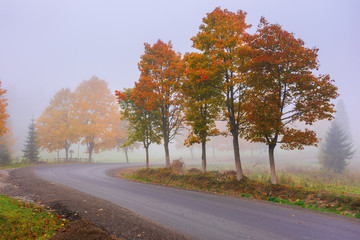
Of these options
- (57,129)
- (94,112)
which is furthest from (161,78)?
(57,129)

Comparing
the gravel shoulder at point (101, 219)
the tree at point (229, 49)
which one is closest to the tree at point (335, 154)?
the tree at point (229, 49)

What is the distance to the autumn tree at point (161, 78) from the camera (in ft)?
56.1

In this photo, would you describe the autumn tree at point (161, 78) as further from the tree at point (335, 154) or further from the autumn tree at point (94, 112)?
the tree at point (335, 154)

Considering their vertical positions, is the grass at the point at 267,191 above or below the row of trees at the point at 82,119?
below

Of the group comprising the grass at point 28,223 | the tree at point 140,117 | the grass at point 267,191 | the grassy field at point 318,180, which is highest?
the tree at point 140,117

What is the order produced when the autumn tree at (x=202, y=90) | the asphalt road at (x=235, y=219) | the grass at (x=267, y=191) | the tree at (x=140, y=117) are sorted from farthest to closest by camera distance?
the tree at (x=140, y=117)
the autumn tree at (x=202, y=90)
the grass at (x=267, y=191)
the asphalt road at (x=235, y=219)

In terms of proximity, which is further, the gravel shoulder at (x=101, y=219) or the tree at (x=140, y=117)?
the tree at (x=140, y=117)

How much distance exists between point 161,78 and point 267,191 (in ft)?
40.0

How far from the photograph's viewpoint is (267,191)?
445 inches

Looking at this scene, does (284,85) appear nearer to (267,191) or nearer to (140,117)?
(267,191)

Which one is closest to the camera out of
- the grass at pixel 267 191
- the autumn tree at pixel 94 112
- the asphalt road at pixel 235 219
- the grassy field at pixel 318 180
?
the asphalt road at pixel 235 219

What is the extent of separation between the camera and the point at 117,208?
8414 millimetres

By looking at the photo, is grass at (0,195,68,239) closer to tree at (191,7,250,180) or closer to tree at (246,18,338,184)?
tree at (246,18,338,184)

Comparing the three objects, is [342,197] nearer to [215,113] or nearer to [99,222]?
[215,113]
